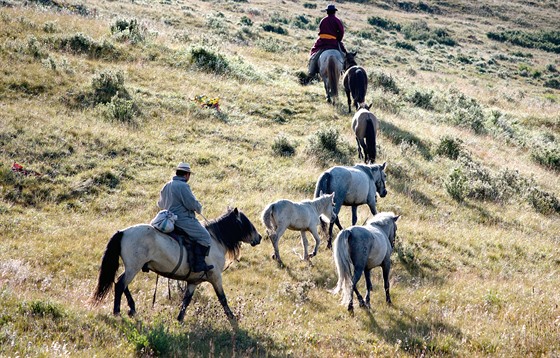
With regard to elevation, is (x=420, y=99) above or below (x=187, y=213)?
below

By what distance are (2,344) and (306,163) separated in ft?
40.2

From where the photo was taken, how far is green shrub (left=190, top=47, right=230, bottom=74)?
2519 centimetres

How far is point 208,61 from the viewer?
1005 inches

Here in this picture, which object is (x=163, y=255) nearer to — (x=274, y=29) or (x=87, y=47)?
(x=87, y=47)

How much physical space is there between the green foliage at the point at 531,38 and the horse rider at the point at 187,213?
70362mm

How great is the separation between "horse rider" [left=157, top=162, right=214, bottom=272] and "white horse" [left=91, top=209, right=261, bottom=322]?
0.21 m

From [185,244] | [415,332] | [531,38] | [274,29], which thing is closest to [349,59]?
[415,332]

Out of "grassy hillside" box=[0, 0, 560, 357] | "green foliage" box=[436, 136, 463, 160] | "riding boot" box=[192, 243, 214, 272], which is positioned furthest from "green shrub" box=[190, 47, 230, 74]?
A: "riding boot" box=[192, 243, 214, 272]

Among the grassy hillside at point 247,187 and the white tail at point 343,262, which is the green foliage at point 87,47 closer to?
the grassy hillside at point 247,187

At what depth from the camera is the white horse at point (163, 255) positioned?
8211 millimetres

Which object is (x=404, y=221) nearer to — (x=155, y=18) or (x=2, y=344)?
(x=2, y=344)

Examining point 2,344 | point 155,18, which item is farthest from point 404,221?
point 155,18

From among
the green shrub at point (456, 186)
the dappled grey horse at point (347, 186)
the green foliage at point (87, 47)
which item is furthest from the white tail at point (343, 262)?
the green foliage at point (87, 47)

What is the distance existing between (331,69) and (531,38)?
5928 centimetres
